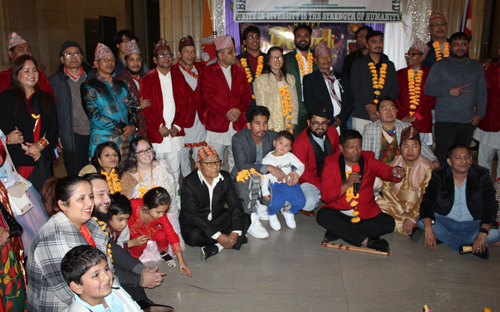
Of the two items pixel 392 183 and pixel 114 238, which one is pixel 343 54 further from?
pixel 114 238

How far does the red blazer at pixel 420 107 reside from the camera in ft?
16.4

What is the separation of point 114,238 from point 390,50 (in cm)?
589

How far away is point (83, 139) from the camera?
13.7 feet

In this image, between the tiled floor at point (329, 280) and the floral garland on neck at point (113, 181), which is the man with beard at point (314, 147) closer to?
the tiled floor at point (329, 280)

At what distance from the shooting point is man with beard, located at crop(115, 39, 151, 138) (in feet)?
14.6

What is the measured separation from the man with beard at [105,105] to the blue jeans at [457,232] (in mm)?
3362

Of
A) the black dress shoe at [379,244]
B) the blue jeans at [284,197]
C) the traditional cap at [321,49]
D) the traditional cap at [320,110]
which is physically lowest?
the black dress shoe at [379,244]

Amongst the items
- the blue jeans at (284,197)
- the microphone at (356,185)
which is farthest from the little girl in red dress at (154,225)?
the microphone at (356,185)

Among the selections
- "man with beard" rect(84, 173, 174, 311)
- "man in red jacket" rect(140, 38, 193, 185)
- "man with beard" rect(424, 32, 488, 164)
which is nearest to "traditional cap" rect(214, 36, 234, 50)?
"man in red jacket" rect(140, 38, 193, 185)

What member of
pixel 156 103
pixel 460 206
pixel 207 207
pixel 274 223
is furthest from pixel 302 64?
pixel 460 206

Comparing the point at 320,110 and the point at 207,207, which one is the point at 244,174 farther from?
the point at 320,110

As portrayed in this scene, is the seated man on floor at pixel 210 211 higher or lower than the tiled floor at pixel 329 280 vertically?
higher

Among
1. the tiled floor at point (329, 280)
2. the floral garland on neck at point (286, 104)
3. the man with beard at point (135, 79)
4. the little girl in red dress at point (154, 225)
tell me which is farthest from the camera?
the floral garland on neck at point (286, 104)

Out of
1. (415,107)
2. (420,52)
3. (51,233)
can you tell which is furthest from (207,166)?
(420,52)
